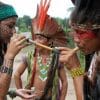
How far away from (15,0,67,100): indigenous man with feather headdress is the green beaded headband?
11.2 inches

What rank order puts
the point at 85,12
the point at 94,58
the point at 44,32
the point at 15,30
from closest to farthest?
the point at 85,12 < the point at 94,58 < the point at 15,30 < the point at 44,32

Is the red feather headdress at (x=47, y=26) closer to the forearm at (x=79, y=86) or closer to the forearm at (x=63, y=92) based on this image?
the forearm at (x=63, y=92)

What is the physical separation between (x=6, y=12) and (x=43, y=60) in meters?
0.99

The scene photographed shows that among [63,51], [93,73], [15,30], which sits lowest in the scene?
[93,73]

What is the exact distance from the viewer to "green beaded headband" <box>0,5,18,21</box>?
146 inches

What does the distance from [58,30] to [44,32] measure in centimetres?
33

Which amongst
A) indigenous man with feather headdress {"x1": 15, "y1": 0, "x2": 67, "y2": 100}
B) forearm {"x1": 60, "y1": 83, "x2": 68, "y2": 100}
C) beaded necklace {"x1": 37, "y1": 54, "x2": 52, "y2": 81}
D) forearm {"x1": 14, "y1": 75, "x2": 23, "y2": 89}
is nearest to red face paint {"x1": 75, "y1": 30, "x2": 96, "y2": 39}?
indigenous man with feather headdress {"x1": 15, "y1": 0, "x2": 67, "y2": 100}

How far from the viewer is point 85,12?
85.2 inches

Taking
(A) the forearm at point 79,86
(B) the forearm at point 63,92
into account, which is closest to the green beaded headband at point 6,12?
(A) the forearm at point 79,86

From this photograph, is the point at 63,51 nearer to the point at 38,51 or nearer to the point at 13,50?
the point at 13,50

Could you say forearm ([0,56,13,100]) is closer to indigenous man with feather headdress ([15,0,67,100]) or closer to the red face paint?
indigenous man with feather headdress ([15,0,67,100])

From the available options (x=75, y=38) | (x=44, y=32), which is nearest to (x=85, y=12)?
(x=75, y=38)

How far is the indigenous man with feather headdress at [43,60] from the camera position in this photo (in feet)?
13.1

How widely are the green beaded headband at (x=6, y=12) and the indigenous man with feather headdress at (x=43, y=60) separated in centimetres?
29
